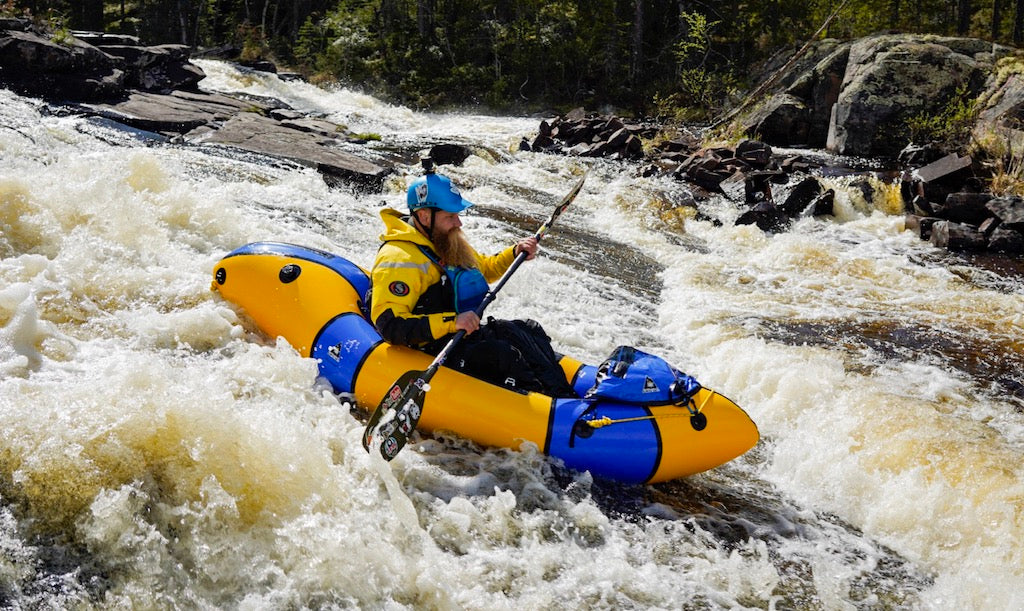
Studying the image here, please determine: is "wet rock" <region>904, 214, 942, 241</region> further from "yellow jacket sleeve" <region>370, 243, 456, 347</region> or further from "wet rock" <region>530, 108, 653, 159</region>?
"yellow jacket sleeve" <region>370, 243, 456, 347</region>

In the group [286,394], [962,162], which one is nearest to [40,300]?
[286,394]

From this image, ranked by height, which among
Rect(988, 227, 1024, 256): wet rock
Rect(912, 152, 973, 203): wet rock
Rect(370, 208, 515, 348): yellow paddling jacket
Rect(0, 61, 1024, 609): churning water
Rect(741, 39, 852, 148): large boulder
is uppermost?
Rect(741, 39, 852, 148): large boulder

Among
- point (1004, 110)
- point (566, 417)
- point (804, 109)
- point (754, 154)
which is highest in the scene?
point (1004, 110)

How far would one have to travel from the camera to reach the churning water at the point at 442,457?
8.74ft

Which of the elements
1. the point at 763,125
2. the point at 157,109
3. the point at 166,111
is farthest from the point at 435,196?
the point at 763,125

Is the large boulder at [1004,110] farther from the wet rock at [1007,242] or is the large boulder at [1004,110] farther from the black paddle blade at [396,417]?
the black paddle blade at [396,417]

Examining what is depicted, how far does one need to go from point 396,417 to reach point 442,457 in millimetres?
431

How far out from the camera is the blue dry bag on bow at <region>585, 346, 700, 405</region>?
3729 millimetres

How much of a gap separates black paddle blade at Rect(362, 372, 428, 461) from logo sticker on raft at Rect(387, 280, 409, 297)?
0.42 meters

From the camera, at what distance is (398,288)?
3.67 m

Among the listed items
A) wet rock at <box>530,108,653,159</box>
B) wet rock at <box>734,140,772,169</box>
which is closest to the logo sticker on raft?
wet rock at <box>734,140,772,169</box>

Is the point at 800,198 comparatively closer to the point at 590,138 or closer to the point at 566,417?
the point at 590,138

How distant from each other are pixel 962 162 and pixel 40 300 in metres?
9.82

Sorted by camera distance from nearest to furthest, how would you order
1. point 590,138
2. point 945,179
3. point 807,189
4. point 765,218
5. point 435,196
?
point 435,196
point 765,218
point 945,179
point 807,189
point 590,138
